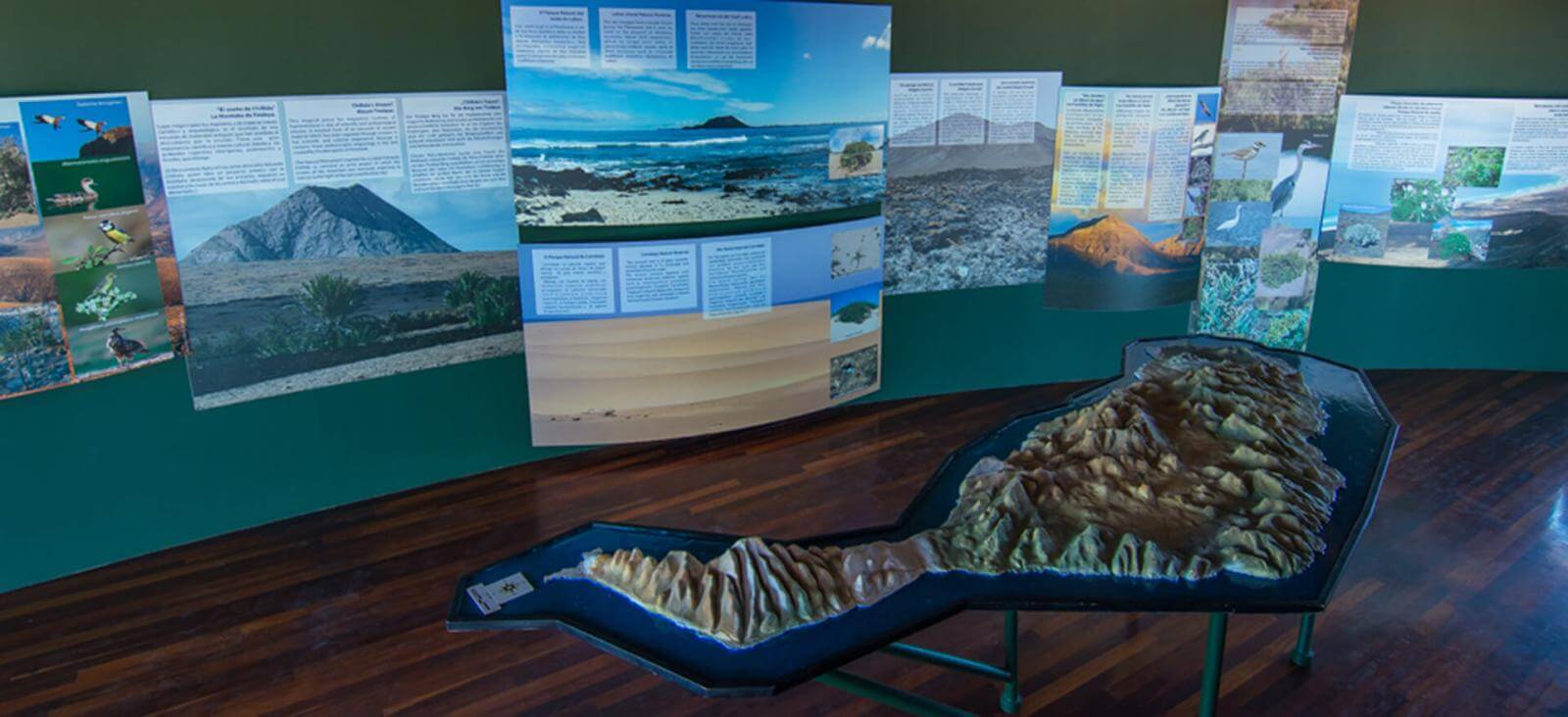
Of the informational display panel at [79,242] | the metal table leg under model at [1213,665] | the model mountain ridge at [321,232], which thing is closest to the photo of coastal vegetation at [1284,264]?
the metal table leg under model at [1213,665]

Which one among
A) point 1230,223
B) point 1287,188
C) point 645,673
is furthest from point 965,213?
point 645,673

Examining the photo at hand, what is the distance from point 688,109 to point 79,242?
2912 mm

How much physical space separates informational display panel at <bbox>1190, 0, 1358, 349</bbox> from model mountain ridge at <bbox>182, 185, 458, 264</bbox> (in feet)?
17.2

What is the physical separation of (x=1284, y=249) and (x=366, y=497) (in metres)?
6.21

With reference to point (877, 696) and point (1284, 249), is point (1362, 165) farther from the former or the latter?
point (877, 696)

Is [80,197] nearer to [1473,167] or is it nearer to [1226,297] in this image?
[1226,297]

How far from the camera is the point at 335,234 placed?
5230 millimetres

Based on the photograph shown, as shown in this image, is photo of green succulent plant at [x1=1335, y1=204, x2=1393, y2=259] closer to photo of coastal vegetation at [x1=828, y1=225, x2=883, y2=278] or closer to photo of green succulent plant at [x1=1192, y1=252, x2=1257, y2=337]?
photo of green succulent plant at [x1=1192, y1=252, x2=1257, y2=337]

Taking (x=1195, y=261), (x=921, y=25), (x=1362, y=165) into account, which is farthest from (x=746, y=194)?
(x=1362, y=165)

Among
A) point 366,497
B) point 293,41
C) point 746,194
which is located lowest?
point 366,497

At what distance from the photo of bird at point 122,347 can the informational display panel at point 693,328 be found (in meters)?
1.80

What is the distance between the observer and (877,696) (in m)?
3.14

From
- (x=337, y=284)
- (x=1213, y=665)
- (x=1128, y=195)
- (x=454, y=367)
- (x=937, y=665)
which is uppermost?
(x=1128, y=195)

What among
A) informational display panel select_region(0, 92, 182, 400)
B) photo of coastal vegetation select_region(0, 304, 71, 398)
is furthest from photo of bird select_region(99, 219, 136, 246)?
photo of coastal vegetation select_region(0, 304, 71, 398)
